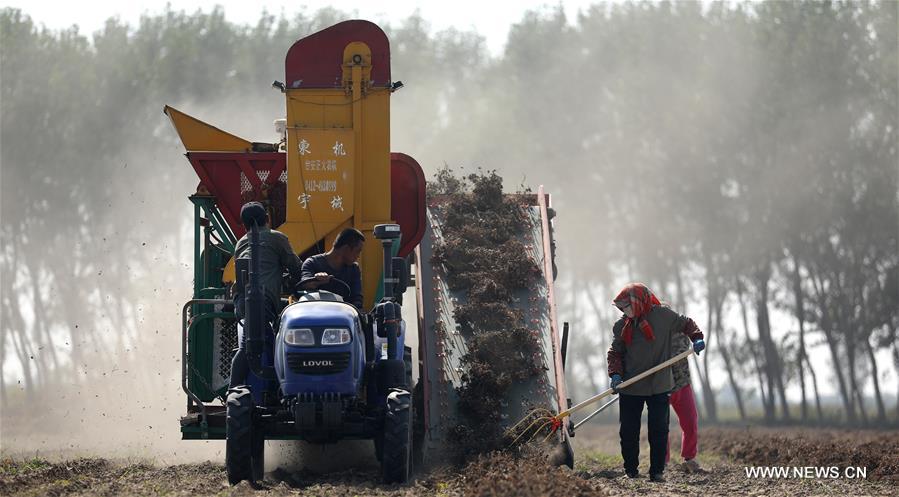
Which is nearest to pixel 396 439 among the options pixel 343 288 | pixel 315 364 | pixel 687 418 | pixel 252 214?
pixel 315 364

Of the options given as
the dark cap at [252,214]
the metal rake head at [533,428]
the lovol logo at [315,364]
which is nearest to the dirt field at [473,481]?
the metal rake head at [533,428]

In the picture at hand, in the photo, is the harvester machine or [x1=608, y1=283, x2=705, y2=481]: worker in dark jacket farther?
the harvester machine

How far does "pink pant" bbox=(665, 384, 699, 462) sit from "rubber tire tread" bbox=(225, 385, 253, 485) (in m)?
4.81

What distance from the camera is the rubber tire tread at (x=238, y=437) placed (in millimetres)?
10625

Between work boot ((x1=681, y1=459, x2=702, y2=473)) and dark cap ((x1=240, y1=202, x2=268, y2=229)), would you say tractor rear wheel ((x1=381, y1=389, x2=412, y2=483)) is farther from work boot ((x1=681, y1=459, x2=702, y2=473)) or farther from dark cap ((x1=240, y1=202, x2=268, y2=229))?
work boot ((x1=681, y1=459, x2=702, y2=473))

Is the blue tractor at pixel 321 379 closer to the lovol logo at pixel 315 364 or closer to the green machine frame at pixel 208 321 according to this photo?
the lovol logo at pixel 315 364

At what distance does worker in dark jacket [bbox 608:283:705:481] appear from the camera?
492 inches

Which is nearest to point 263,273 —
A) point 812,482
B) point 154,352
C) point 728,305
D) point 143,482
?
point 143,482

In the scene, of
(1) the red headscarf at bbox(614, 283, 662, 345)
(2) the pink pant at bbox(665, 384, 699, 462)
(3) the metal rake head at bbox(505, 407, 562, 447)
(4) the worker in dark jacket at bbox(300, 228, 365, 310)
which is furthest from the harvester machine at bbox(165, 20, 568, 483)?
(1) the red headscarf at bbox(614, 283, 662, 345)

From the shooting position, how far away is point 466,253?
15188 mm

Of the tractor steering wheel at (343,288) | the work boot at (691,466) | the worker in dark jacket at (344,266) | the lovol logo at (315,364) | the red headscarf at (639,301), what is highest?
the worker in dark jacket at (344,266)
